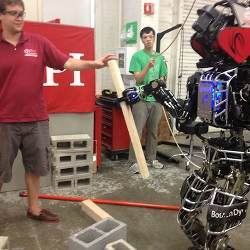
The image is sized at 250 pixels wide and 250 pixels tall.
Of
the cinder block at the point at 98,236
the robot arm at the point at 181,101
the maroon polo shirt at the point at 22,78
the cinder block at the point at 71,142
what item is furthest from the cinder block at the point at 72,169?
the robot arm at the point at 181,101

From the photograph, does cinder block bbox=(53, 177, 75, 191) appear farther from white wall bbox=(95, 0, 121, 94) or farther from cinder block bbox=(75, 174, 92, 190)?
white wall bbox=(95, 0, 121, 94)

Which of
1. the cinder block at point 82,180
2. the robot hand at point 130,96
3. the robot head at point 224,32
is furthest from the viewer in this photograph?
the cinder block at point 82,180

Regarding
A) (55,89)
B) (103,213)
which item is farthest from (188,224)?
(55,89)

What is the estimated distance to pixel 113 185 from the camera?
3561 millimetres

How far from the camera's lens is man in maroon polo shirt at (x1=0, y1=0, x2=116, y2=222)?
230cm

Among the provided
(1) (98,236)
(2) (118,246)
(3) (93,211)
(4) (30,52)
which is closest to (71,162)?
(3) (93,211)

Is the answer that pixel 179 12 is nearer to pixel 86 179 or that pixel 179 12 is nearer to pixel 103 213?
pixel 86 179

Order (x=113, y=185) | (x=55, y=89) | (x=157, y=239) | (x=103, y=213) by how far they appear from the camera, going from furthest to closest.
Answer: (x=113, y=185) < (x=55, y=89) < (x=103, y=213) < (x=157, y=239)

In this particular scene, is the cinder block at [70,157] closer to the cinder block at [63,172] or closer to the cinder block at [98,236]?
the cinder block at [63,172]

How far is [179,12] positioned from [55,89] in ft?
10.5

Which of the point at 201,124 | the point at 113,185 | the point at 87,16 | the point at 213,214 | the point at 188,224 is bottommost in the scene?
the point at 113,185

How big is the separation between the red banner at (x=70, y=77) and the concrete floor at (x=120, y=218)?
2.77 feet

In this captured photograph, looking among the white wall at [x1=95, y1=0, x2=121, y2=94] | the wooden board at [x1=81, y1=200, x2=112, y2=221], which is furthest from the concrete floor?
the white wall at [x1=95, y1=0, x2=121, y2=94]

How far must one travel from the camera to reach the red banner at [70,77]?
3262mm
